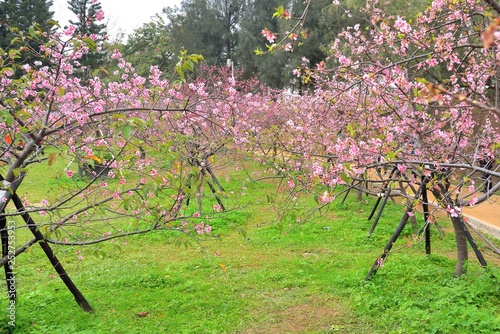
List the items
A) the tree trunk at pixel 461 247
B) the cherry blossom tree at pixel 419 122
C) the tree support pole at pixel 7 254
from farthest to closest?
the tree trunk at pixel 461 247 < the tree support pole at pixel 7 254 < the cherry blossom tree at pixel 419 122

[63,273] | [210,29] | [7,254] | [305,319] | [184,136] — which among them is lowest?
[305,319]

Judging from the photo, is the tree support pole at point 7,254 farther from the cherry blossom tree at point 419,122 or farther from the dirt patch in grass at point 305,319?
the cherry blossom tree at point 419,122

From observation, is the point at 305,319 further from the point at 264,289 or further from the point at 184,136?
the point at 184,136

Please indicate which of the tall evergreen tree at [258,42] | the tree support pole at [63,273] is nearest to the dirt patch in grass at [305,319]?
the tree support pole at [63,273]

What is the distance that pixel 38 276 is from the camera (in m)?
5.00

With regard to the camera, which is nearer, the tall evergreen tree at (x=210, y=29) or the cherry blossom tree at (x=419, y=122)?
the cherry blossom tree at (x=419, y=122)

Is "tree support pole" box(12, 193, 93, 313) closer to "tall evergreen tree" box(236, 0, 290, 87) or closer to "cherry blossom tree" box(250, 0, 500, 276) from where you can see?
"cherry blossom tree" box(250, 0, 500, 276)

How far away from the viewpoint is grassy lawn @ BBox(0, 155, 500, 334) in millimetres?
3578

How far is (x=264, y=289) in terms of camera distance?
14.5ft

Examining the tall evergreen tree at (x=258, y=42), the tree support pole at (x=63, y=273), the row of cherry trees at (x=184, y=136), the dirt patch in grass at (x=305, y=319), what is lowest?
the dirt patch in grass at (x=305, y=319)

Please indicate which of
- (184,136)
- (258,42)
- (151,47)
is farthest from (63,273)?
(151,47)

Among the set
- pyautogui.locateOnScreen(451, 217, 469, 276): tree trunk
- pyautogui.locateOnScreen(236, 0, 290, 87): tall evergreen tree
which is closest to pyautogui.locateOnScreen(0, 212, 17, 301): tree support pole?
pyautogui.locateOnScreen(451, 217, 469, 276): tree trunk

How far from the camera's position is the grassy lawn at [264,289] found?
358 centimetres

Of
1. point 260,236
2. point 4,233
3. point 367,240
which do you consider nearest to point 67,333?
point 4,233
